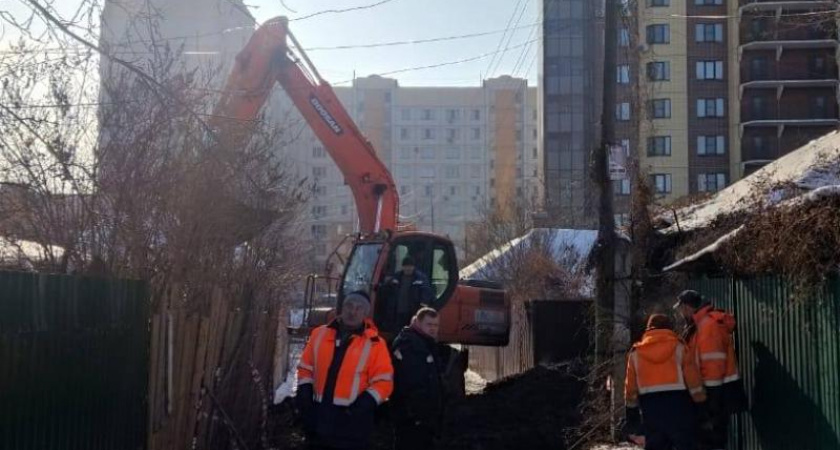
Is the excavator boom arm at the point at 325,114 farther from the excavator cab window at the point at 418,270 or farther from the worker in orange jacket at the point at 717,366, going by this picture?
the worker in orange jacket at the point at 717,366

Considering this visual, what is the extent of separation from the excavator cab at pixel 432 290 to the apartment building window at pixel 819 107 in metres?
51.5

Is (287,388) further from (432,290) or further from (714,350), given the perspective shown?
(714,350)

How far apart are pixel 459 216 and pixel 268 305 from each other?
10110 centimetres

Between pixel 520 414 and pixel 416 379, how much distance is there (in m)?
8.56

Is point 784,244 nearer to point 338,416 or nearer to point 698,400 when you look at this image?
point 698,400

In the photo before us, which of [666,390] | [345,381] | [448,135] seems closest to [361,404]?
[345,381]

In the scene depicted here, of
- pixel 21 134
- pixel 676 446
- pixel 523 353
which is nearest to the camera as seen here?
pixel 676 446

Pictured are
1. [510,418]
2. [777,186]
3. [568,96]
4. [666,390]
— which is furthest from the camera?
[568,96]

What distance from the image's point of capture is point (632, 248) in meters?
14.2

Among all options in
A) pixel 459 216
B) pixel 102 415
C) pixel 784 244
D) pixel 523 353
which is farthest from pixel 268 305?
pixel 459 216

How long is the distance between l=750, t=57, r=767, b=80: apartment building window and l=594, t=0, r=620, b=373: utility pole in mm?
54947

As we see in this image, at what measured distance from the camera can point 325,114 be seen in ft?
57.6

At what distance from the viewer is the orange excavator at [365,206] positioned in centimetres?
1631

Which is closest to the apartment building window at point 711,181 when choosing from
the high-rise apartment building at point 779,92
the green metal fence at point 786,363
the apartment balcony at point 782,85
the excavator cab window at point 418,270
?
the high-rise apartment building at point 779,92
